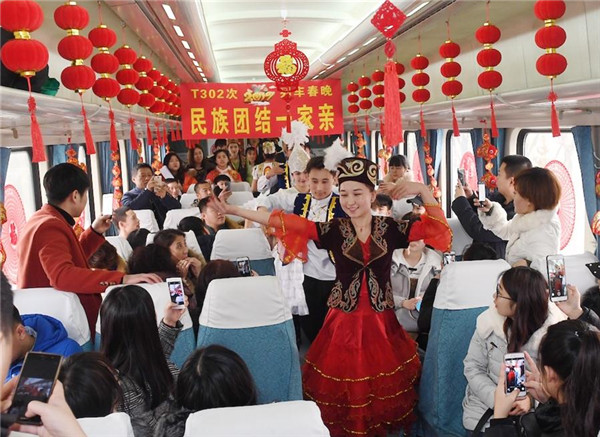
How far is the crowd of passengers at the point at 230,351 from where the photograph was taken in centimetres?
214

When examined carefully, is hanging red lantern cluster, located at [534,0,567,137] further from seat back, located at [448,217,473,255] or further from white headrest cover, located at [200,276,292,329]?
Result: white headrest cover, located at [200,276,292,329]

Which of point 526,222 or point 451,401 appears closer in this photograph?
point 451,401

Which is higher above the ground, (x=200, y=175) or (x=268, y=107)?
(x=268, y=107)

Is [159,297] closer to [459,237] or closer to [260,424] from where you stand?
[260,424]

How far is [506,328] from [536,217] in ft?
4.02

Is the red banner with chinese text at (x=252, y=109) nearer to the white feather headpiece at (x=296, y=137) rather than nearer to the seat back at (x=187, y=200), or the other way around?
the seat back at (x=187, y=200)

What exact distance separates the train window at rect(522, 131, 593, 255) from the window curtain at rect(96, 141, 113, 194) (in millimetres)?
6654

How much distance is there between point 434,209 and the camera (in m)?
3.41

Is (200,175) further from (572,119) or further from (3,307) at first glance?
(3,307)

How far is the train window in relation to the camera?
732 cm

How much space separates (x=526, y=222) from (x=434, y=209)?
90 centimetres

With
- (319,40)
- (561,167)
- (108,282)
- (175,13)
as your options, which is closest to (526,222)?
(108,282)

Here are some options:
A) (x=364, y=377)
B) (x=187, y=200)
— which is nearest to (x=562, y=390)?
(x=364, y=377)

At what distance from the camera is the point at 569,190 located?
7.50 meters
